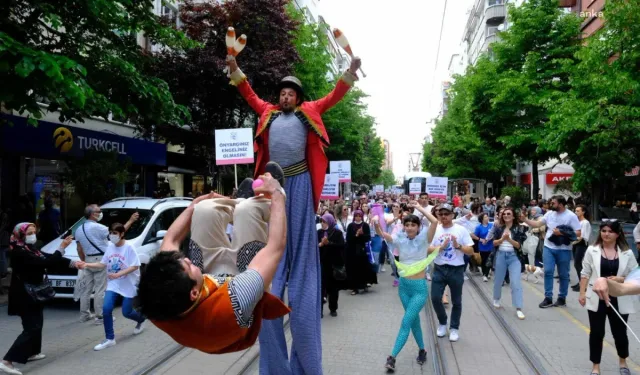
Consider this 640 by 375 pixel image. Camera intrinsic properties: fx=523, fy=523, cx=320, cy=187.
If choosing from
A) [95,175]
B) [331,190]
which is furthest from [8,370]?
[331,190]

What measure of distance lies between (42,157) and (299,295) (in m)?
14.3

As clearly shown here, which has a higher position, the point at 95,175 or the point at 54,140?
the point at 54,140

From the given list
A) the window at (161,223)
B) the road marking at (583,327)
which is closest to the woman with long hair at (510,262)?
the road marking at (583,327)

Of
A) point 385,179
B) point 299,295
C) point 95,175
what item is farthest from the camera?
point 385,179

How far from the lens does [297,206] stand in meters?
3.48

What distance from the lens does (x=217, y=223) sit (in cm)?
283

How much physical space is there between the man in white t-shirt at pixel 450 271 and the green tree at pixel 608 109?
9733 millimetres

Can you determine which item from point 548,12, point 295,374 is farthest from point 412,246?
point 548,12

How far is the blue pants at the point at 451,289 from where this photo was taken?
7020mm

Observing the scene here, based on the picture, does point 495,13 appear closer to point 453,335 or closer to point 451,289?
point 451,289

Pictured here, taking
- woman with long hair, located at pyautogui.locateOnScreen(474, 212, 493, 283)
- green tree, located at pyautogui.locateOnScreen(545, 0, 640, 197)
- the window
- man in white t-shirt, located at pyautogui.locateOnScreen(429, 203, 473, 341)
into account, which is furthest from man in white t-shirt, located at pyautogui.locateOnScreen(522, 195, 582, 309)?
the window

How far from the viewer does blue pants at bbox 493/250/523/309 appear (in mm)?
8617

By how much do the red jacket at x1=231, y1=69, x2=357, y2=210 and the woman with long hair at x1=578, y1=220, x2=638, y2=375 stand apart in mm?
3697

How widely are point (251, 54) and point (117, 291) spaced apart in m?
13.6
